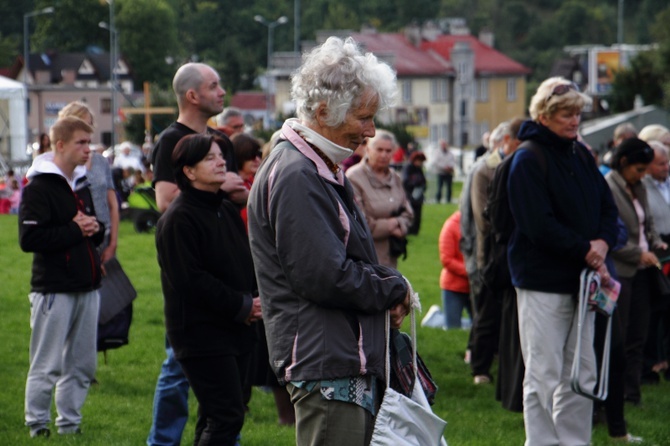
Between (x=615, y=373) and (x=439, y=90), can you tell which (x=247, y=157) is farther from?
(x=439, y=90)

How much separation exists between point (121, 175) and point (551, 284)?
24.1 m

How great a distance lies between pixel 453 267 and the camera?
1148 cm

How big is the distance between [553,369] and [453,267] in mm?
4566

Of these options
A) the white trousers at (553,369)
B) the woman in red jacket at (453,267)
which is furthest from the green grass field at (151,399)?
the white trousers at (553,369)

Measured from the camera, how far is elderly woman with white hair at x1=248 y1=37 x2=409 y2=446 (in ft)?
14.1

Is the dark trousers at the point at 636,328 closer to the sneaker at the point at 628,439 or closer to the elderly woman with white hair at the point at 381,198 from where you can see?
the sneaker at the point at 628,439

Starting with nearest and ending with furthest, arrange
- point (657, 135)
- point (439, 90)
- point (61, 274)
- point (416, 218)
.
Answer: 1. point (61, 274)
2. point (657, 135)
3. point (416, 218)
4. point (439, 90)

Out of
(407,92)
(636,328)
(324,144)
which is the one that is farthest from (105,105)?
(324,144)

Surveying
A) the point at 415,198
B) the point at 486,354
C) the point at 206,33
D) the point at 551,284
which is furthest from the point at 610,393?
the point at 206,33

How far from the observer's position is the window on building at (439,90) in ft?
329

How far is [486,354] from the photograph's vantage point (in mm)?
10125

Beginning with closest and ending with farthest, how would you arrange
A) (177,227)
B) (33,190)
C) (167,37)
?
(177,227) → (33,190) → (167,37)

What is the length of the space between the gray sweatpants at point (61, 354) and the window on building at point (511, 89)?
104m

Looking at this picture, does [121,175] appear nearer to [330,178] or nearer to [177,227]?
[177,227]
